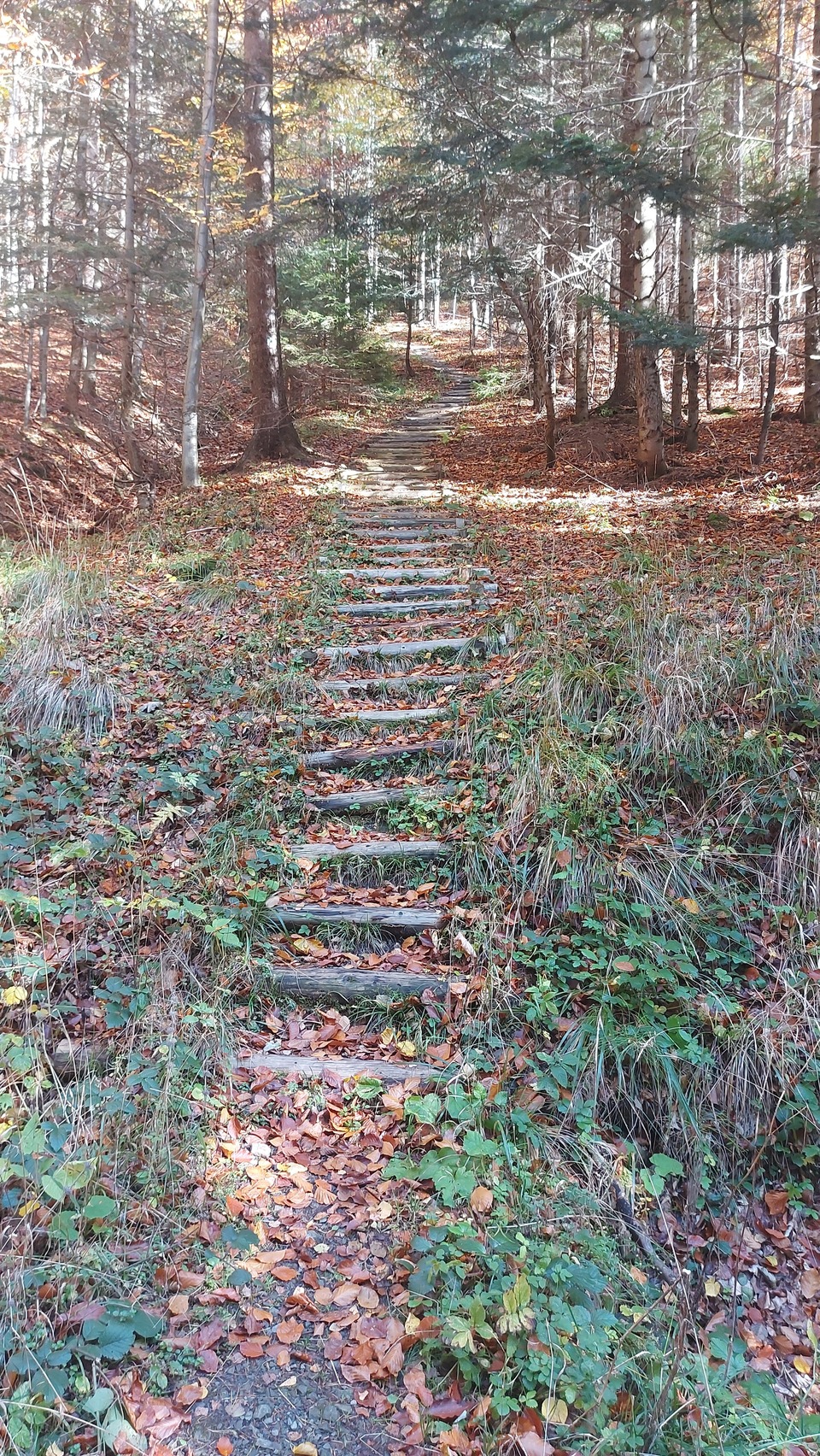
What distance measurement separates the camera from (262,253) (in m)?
11.7

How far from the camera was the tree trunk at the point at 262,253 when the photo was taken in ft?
36.7

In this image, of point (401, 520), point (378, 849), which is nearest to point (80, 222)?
point (401, 520)

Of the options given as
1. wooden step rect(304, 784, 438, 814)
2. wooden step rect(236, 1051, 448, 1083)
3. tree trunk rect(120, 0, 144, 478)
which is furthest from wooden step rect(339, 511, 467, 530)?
wooden step rect(236, 1051, 448, 1083)

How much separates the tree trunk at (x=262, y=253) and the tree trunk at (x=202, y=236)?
77 centimetres

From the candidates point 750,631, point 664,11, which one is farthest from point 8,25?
point 750,631

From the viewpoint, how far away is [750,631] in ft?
16.8

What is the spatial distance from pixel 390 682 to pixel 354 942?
2.34m

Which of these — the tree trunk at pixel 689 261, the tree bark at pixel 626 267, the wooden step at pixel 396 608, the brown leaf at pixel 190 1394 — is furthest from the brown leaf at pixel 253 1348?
the tree trunk at pixel 689 261

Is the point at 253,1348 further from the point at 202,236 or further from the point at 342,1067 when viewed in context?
the point at 202,236

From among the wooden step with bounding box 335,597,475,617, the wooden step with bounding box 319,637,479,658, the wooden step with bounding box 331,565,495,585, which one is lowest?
the wooden step with bounding box 319,637,479,658

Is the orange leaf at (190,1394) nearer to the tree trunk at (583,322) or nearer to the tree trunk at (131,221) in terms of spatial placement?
the tree trunk at (131,221)

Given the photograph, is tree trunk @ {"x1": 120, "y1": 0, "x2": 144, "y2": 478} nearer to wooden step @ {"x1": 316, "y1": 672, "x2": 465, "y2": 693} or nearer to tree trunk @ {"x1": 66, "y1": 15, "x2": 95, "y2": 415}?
tree trunk @ {"x1": 66, "y1": 15, "x2": 95, "y2": 415}

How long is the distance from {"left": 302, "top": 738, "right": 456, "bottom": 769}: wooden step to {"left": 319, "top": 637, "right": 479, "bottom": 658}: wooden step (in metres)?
1.25

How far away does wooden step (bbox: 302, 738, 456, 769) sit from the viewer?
15.8ft
